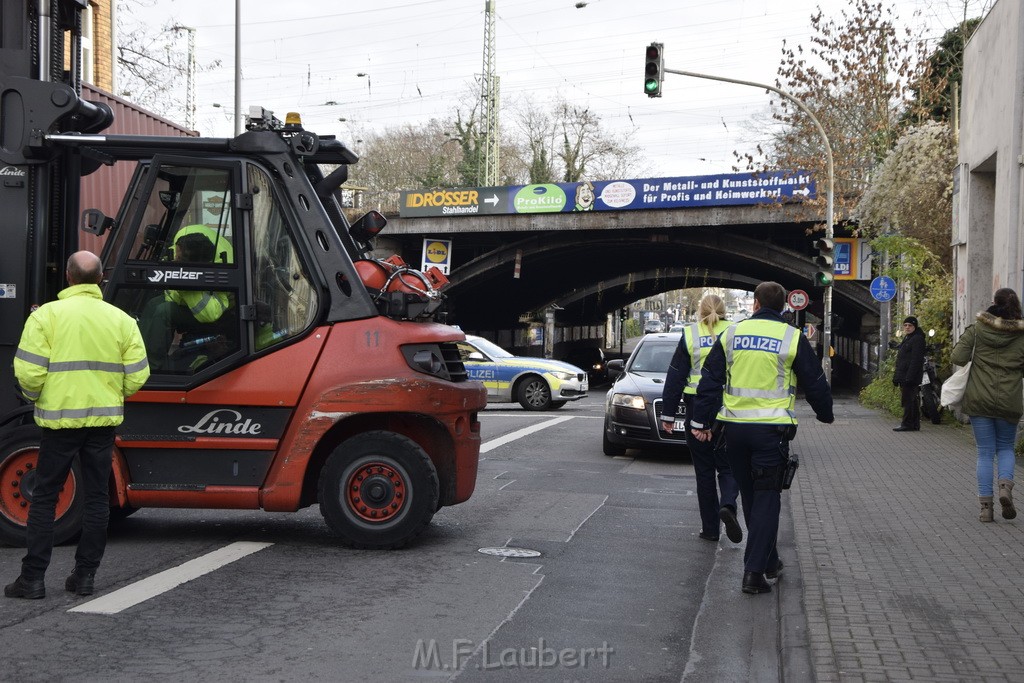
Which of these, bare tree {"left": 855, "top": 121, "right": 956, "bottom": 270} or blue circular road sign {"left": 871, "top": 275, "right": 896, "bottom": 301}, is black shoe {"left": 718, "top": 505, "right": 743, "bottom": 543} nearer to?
bare tree {"left": 855, "top": 121, "right": 956, "bottom": 270}

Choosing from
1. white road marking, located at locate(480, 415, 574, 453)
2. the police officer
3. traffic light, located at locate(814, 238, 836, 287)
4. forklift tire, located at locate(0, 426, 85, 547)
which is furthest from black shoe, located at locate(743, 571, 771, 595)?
traffic light, located at locate(814, 238, 836, 287)

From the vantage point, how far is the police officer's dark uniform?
812 centimetres

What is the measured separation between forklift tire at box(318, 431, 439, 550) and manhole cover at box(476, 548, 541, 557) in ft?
1.71

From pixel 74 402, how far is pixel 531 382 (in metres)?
17.4

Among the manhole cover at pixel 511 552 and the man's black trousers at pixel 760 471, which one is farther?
the manhole cover at pixel 511 552

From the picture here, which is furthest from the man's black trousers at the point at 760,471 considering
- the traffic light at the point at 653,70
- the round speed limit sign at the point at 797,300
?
the round speed limit sign at the point at 797,300

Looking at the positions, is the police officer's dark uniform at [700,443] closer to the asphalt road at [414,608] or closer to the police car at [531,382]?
the asphalt road at [414,608]

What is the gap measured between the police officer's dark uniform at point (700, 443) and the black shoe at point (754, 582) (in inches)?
41.3

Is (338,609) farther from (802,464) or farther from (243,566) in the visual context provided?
(802,464)

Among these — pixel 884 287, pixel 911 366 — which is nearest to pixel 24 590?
pixel 911 366

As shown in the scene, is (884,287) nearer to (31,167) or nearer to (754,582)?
(754,582)

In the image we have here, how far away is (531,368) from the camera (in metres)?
23.2

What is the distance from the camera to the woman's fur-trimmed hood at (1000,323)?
906 cm

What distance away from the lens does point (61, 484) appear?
20.6ft
